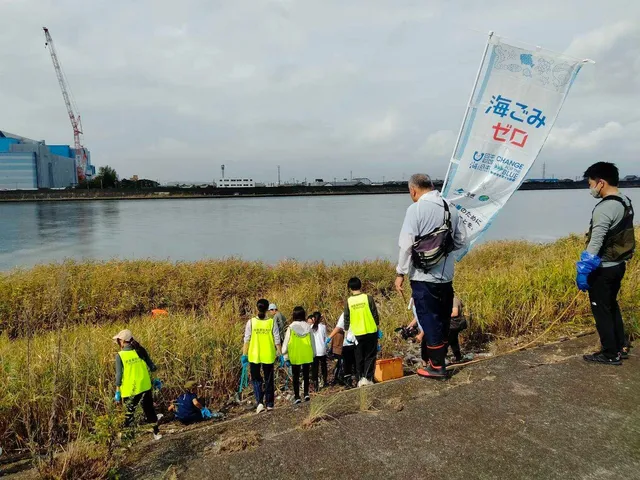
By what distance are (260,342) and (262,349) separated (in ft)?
0.29

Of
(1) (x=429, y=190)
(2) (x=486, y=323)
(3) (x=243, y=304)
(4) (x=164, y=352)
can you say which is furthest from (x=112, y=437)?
(3) (x=243, y=304)

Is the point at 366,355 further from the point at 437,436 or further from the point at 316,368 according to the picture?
the point at 437,436

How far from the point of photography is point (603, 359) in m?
3.77

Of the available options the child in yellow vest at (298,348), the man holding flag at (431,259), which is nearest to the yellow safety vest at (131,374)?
the child in yellow vest at (298,348)

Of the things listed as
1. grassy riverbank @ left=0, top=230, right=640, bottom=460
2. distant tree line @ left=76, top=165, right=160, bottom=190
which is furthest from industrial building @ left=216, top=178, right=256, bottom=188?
grassy riverbank @ left=0, top=230, right=640, bottom=460

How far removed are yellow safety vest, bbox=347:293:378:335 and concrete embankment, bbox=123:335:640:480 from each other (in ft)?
5.56

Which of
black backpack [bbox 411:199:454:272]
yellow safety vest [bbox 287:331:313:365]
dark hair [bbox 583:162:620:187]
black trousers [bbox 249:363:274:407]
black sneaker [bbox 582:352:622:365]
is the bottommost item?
black trousers [bbox 249:363:274:407]

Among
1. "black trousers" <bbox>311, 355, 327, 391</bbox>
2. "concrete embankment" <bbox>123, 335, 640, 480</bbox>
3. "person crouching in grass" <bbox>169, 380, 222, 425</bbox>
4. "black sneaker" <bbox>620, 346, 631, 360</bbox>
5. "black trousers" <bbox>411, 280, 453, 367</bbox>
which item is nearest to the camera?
"concrete embankment" <bbox>123, 335, 640, 480</bbox>

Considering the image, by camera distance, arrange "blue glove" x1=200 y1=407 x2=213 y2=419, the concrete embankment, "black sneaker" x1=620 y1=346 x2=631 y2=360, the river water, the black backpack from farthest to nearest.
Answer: the river water → "blue glove" x1=200 y1=407 x2=213 y2=419 → "black sneaker" x1=620 y1=346 x2=631 y2=360 → the black backpack → the concrete embankment

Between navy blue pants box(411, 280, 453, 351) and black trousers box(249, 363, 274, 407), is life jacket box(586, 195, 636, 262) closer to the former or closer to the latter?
navy blue pants box(411, 280, 453, 351)

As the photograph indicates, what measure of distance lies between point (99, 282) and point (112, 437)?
30.5 feet

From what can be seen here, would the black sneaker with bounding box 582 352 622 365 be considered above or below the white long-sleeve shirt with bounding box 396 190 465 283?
below

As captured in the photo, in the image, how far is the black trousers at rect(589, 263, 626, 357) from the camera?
3.78 metres

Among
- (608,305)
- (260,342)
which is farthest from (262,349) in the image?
(608,305)
